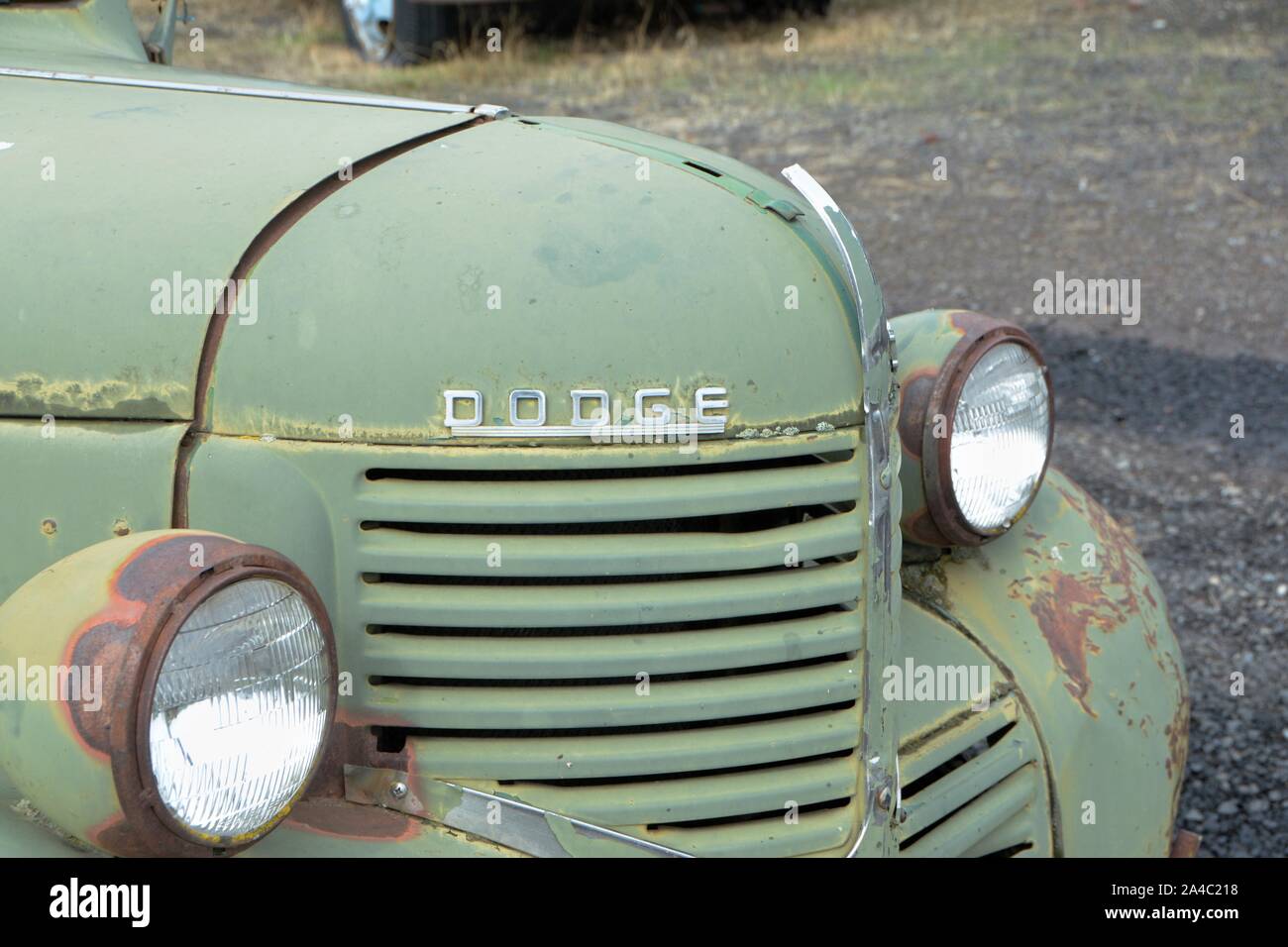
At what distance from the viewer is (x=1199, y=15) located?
37.1 ft

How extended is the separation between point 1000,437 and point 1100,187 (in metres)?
5.80

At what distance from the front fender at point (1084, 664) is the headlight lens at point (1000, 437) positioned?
14 cm

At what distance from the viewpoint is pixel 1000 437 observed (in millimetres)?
2463

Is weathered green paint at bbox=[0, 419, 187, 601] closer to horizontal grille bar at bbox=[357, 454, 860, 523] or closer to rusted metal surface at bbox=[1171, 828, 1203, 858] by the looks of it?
horizontal grille bar at bbox=[357, 454, 860, 523]

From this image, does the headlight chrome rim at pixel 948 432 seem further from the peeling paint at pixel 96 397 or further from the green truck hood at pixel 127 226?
the peeling paint at pixel 96 397

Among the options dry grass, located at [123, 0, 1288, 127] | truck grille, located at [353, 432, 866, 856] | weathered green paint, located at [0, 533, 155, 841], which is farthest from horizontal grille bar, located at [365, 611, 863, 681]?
dry grass, located at [123, 0, 1288, 127]

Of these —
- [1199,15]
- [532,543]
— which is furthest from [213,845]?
[1199,15]

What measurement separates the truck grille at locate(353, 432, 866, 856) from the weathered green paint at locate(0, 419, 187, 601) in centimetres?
27

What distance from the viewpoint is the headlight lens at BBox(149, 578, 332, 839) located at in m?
1.64

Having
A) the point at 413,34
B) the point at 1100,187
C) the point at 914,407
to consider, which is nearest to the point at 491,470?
the point at 914,407

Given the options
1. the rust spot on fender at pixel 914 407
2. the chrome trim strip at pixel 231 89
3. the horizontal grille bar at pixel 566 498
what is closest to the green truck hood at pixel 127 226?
the chrome trim strip at pixel 231 89

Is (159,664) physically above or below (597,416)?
below

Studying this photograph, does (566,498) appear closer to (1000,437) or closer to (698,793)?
(698,793)
